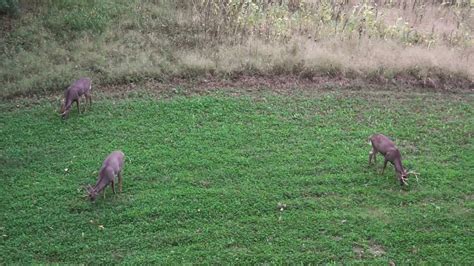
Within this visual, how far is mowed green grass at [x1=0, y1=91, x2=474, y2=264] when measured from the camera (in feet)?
33.6

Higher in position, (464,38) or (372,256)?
(464,38)

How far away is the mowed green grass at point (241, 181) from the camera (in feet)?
33.6

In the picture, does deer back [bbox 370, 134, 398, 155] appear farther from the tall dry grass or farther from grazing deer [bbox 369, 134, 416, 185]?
the tall dry grass

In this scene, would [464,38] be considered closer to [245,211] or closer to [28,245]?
[245,211]

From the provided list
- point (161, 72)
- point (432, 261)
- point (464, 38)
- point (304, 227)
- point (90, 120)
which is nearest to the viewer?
point (432, 261)

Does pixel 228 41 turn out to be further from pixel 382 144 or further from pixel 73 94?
pixel 382 144

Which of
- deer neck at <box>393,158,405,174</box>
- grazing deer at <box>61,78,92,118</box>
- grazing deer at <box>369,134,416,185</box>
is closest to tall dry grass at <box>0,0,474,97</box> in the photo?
grazing deer at <box>61,78,92,118</box>

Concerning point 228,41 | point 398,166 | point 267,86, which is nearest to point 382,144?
point 398,166

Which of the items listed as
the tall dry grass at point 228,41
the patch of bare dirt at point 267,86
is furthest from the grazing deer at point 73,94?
the tall dry grass at point 228,41

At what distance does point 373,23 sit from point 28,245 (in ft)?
43.9

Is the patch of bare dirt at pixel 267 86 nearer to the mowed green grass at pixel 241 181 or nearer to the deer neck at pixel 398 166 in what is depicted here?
the mowed green grass at pixel 241 181

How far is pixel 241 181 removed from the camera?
12.0 m

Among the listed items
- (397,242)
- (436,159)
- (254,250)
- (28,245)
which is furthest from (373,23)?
(28,245)

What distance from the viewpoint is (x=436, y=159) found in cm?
1308
